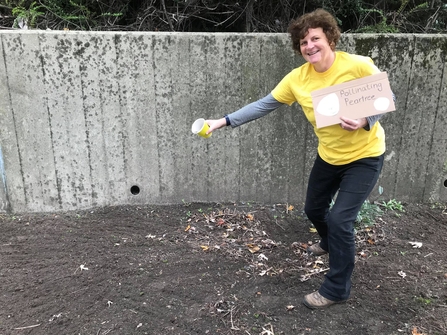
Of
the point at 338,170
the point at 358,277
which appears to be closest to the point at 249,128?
the point at 338,170

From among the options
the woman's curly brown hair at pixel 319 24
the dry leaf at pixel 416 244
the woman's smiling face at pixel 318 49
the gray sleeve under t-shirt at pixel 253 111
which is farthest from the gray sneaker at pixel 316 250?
the woman's curly brown hair at pixel 319 24

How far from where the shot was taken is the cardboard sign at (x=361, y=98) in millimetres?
2635

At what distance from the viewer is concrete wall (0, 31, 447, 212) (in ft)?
13.3

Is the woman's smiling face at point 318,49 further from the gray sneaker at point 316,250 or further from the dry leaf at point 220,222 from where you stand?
the dry leaf at point 220,222

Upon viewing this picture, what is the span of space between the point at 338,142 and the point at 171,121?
6.36 ft

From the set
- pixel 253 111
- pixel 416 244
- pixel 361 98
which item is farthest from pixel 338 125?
pixel 416 244

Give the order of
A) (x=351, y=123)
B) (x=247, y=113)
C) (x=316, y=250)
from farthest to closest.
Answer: (x=316, y=250) < (x=247, y=113) < (x=351, y=123)

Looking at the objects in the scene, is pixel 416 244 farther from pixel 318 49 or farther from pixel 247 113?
pixel 318 49

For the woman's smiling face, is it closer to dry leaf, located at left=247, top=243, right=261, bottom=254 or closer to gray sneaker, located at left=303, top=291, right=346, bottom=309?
gray sneaker, located at left=303, top=291, right=346, bottom=309

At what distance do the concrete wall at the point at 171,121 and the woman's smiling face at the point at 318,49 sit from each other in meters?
1.36

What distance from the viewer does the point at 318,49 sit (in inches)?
106

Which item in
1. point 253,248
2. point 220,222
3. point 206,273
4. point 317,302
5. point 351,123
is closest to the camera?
point 351,123

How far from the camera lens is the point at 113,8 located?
4938mm

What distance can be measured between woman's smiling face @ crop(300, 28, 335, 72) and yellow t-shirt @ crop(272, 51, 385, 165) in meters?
0.05
